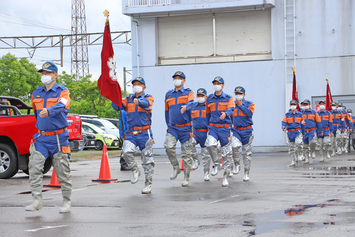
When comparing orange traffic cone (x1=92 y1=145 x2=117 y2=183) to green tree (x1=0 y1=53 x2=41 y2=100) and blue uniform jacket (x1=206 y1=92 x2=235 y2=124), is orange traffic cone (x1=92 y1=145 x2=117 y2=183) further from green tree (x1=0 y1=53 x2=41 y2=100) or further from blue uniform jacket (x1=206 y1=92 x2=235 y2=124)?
green tree (x1=0 y1=53 x2=41 y2=100)

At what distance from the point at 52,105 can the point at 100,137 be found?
22.0 m

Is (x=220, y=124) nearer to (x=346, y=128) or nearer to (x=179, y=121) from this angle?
(x=179, y=121)

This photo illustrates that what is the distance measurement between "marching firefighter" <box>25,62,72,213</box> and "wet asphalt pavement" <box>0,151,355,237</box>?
1.13 feet

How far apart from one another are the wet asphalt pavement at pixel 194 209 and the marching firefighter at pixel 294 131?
443cm

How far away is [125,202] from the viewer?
8930 millimetres

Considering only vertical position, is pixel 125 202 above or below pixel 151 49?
below

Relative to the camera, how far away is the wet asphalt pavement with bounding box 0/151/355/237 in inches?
249

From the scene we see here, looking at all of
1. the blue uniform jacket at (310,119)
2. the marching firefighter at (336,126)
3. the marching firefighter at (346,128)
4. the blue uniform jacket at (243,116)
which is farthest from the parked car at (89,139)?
the blue uniform jacket at (243,116)

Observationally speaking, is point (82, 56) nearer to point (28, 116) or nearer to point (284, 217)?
point (28, 116)

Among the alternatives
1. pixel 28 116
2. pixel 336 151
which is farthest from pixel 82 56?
pixel 28 116

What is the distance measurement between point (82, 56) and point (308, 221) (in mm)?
56175

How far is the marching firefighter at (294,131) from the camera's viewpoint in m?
16.9

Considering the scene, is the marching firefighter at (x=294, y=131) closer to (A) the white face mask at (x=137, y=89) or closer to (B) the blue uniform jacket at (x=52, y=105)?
(A) the white face mask at (x=137, y=89)

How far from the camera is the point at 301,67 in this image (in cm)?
2559
